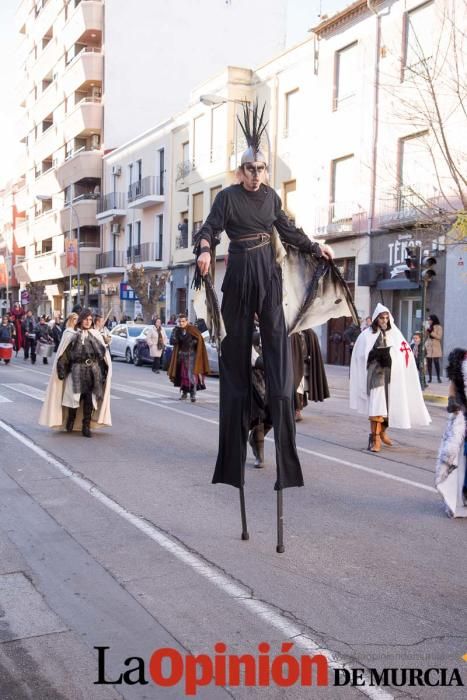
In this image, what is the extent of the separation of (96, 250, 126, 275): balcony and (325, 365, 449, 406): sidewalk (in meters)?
22.4

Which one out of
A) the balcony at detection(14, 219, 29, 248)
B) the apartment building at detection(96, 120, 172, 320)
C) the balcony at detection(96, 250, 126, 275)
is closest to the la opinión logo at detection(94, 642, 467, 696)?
the apartment building at detection(96, 120, 172, 320)

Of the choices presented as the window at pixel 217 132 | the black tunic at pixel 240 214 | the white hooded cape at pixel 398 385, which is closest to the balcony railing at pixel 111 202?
the window at pixel 217 132

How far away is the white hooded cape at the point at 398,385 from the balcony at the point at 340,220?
16803 millimetres

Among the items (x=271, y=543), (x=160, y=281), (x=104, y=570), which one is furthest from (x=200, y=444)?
(x=160, y=281)

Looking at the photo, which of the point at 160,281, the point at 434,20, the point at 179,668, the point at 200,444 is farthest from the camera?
the point at 160,281

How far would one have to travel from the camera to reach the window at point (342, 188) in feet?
89.8

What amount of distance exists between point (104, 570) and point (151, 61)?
156 ft

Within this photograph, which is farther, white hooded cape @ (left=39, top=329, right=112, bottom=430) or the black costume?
white hooded cape @ (left=39, top=329, right=112, bottom=430)

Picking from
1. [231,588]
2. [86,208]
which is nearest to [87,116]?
[86,208]

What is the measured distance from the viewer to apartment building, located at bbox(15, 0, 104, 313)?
4938cm

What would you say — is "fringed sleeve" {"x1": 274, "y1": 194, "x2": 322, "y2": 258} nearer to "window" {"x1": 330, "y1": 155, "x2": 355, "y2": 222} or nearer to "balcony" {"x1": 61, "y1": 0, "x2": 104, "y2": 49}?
"window" {"x1": 330, "y1": 155, "x2": 355, "y2": 222}

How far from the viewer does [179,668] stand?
359 cm

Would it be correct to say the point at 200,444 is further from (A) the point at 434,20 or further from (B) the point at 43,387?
(A) the point at 434,20

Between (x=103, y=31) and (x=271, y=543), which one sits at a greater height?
(x=103, y=31)
